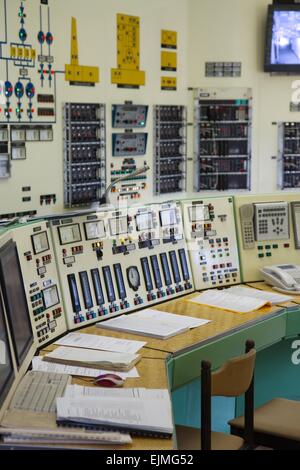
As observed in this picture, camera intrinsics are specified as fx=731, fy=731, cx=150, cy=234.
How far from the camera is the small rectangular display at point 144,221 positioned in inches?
134

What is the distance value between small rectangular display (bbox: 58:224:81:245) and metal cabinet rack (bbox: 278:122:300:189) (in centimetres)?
428

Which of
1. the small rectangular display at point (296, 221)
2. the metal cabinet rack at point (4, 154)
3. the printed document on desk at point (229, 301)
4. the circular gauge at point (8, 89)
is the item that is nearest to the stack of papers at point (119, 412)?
the printed document on desk at point (229, 301)

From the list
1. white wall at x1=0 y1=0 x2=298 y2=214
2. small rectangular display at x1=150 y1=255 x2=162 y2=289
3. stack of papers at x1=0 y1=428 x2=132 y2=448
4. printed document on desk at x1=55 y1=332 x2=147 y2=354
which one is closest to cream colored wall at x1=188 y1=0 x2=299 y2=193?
white wall at x1=0 y1=0 x2=298 y2=214

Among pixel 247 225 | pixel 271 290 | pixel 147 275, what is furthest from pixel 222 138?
pixel 147 275

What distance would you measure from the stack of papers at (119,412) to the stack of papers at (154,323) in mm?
760

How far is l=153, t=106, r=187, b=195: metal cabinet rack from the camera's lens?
21.1 ft

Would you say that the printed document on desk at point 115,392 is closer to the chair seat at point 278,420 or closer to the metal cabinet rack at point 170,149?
the chair seat at point 278,420

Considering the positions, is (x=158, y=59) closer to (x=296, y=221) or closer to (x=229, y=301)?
(x=296, y=221)

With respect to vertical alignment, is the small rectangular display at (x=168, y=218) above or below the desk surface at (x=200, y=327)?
above

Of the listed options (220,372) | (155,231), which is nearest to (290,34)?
(155,231)

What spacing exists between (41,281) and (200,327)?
2.30 feet

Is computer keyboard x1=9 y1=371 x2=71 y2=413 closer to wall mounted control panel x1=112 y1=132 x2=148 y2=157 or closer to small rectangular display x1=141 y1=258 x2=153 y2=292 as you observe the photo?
small rectangular display x1=141 y1=258 x2=153 y2=292
